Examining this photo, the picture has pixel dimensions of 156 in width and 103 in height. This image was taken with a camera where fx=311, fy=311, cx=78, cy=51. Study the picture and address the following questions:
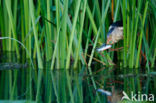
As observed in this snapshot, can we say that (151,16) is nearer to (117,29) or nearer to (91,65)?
(117,29)

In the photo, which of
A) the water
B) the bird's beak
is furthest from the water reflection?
the bird's beak

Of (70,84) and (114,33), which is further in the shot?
(114,33)

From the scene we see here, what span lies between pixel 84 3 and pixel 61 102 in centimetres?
106

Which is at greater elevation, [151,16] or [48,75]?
[151,16]

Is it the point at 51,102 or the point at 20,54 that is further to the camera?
the point at 20,54

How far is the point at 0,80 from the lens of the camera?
248 cm

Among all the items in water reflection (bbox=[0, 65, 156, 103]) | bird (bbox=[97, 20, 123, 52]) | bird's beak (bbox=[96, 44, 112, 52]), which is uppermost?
Result: bird (bbox=[97, 20, 123, 52])

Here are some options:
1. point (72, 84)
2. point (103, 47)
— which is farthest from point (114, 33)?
point (72, 84)

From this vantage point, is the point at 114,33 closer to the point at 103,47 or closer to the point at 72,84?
the point at 103,47

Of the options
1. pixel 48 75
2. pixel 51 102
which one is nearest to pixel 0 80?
pixel 48 75

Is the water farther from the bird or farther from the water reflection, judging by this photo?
the bird


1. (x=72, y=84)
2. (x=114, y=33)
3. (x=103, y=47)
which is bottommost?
(x=72, y=84)

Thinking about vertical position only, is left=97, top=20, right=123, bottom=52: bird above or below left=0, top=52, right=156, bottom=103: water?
above

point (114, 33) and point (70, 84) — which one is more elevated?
point (114, 33)
